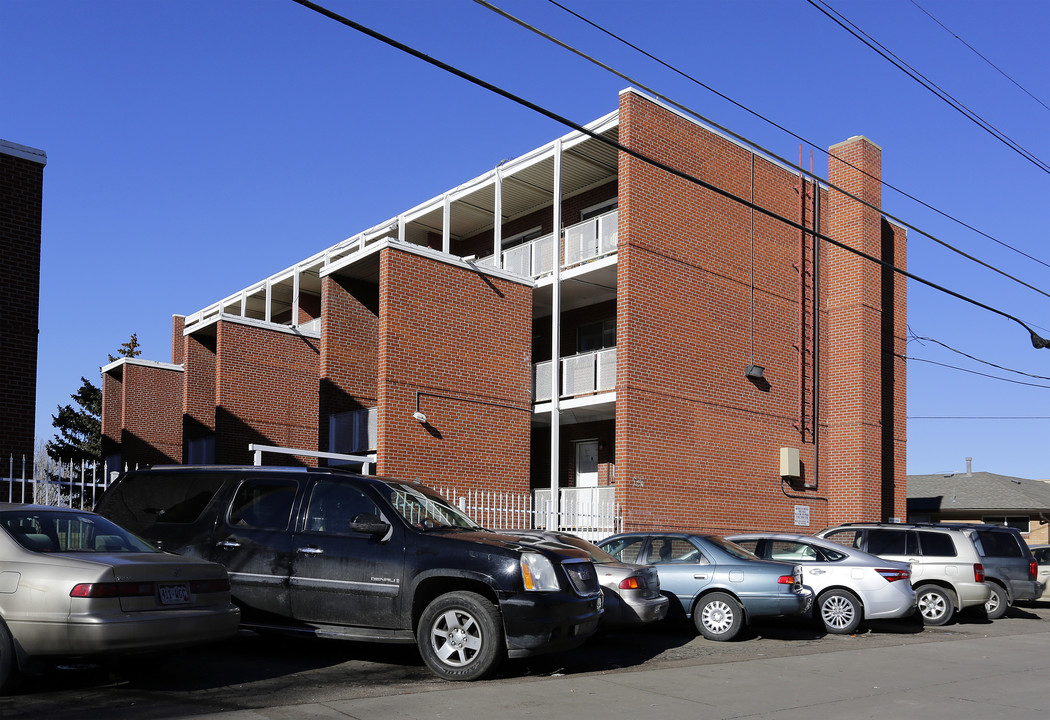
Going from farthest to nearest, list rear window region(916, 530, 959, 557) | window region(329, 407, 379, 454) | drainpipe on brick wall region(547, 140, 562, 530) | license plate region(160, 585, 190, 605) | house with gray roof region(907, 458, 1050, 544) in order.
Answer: house with gray roof region(907, 458, 1050, 544) < drainpipe on brick wall region(547, 140, 562, 530) < window region(329, 407, 379, 454) < rear window region(916, 530, 959, 557) < license plate region(160, 585, 190, 605)

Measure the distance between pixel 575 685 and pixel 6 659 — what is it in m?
4.59

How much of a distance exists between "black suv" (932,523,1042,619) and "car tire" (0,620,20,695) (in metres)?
14.4

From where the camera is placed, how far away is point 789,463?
2284 cm

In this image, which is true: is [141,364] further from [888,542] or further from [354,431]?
[888,542]

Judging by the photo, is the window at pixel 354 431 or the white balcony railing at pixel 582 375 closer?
the window at pixel 354 431

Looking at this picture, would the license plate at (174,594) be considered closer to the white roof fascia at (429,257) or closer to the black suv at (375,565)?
the black suv at (375,565)

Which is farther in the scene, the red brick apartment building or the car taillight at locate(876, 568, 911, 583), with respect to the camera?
the red brick apartment building

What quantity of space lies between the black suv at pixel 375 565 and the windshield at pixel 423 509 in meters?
0.02

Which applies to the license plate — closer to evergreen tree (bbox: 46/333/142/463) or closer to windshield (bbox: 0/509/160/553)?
windshield (bbox: 0/509/160/553)

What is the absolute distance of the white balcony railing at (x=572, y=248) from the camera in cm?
2188

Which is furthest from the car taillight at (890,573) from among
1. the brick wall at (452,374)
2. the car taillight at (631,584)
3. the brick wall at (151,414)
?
the brick wall at (151,414)

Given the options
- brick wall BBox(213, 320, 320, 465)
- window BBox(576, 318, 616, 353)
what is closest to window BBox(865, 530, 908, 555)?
window BBox(576, 318, 616, 353)

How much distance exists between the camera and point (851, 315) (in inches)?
941

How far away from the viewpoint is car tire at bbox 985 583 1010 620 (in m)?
A: 16.8
